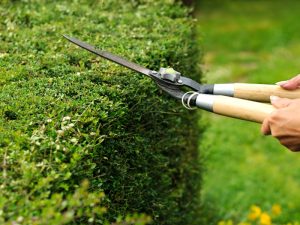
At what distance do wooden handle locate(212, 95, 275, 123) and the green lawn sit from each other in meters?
2.29

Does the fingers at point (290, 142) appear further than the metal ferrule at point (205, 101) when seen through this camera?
No

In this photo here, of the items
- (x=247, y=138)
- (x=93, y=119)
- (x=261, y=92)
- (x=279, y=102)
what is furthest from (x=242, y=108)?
(x=247, y=138)

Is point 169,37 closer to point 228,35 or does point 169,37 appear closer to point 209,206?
point 209,206

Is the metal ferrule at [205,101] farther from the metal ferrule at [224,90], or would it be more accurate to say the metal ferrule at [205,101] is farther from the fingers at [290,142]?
the fingers at [290,142]

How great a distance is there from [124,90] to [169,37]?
0.97 m

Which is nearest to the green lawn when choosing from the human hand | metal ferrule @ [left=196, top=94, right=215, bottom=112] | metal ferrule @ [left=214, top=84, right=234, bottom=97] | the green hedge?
the green hedge

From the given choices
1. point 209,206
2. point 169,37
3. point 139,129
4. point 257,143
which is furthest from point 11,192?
point 257,143

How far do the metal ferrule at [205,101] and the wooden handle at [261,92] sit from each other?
0.79 ft

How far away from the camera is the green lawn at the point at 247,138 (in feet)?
19.2

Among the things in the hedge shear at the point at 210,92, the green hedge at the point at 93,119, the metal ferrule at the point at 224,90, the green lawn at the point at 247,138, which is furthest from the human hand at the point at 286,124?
the green lawn at the point at 247,138

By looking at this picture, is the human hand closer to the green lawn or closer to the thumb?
the thumb

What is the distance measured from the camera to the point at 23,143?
2318 mm

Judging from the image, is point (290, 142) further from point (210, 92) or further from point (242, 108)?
point (210, 92)

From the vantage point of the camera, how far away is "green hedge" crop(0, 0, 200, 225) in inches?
85.0
